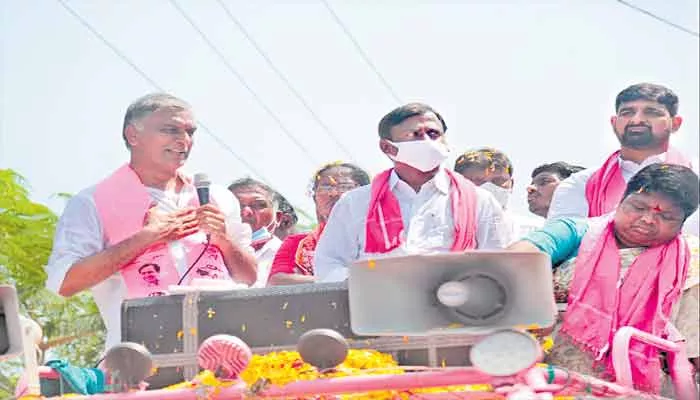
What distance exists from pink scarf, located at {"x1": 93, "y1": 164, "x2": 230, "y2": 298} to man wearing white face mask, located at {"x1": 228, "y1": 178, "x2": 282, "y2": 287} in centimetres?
173

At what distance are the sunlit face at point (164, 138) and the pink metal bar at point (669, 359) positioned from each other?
2330 millimetres

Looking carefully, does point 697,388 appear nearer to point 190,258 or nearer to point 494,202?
point 494,202

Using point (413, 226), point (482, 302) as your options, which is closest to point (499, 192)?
point (413, 226)

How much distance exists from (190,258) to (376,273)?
2.17 meters

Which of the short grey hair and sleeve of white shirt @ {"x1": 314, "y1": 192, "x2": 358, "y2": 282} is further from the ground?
the short grey hair

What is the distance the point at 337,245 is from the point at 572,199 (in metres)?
1.47

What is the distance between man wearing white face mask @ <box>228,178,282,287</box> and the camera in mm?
8148

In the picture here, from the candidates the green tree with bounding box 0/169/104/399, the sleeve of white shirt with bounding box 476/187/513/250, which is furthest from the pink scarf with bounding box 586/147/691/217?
the green tree with bounding box 0/169/104/399

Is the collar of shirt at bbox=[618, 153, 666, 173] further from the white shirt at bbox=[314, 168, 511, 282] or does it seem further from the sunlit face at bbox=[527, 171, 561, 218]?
the white shirt at bbox=[314, 168, 511, 282]

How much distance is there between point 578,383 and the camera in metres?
4.09

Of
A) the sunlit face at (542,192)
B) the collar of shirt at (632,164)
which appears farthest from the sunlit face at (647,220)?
the sunlit face at (542,192)

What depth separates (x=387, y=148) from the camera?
20.6 feet

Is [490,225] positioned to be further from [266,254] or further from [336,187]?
[266,254]

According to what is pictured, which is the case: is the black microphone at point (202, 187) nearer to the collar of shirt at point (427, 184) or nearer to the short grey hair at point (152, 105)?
the short grey hair at point (152, 105)
